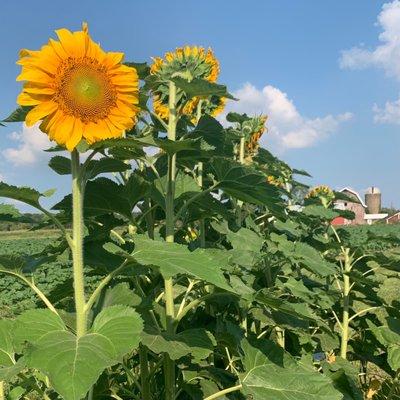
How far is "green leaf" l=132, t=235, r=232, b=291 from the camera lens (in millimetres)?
1351

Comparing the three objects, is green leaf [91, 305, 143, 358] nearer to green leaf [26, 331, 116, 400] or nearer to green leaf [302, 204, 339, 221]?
green leaf [26, 331, 116, 400]

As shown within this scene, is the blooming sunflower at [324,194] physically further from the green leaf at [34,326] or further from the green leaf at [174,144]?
the green leaf at [34,326]

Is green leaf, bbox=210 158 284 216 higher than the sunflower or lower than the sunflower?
lower

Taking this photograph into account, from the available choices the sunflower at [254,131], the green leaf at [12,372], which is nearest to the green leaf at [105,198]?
the green leaf at [12,372]

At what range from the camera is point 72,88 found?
1.51 m

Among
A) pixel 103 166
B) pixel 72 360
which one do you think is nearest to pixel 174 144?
pixel 103 166

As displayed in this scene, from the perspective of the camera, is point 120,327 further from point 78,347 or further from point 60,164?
point 60,164

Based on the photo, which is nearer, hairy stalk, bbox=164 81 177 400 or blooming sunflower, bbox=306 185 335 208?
hairy stalk, bbox=164 81 177 400

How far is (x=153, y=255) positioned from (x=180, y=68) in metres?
1.09

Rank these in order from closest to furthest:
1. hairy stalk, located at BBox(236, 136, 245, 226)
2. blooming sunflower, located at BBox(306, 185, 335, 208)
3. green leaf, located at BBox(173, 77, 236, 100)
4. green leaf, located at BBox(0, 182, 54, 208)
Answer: green leaf, located at BBox(0, 182, 54, 208) < green leaf, located at BBox(173, 77, 236, 100) < hairy stalk, located at BBox(236, 136, 245, 226) < blooming sunflower, located at BBox(306, 185, 335, 208)

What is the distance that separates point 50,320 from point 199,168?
52.8 inches

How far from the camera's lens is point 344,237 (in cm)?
380

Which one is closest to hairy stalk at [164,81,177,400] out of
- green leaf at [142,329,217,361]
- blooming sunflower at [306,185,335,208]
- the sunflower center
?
green leaf at [142,329,217,361]

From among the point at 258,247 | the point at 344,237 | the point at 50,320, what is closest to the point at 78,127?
the point at 50,320
